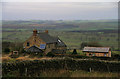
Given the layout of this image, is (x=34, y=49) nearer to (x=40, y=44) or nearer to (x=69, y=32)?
(x=40, y=44)

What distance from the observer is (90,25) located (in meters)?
144

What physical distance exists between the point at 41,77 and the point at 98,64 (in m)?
8.67

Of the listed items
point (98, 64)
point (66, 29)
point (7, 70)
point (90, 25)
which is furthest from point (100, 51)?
A: point (90, 25)

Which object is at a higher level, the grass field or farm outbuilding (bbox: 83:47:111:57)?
the grass field

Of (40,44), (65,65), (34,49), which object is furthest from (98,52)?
(65,65)

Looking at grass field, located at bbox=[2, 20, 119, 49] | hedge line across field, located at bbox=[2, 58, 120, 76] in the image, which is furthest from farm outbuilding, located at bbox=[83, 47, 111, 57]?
grass field, located at bbox=[2, 20, 119, 49]

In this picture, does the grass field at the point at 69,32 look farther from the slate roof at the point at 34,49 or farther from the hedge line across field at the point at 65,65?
the hedge line across field at the point at 65,65

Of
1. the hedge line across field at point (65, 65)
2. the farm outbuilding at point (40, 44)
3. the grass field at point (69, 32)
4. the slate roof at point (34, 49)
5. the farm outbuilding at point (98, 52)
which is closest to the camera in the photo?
the hedge line across field at point (65, 65)

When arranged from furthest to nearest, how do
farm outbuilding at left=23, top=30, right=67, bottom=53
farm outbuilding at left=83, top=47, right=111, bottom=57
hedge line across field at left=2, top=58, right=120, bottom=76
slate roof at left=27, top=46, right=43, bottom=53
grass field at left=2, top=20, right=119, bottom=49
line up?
grass field at left=2, top=20, right=119, bottom=49, farm outbuilding at left=23, top=30, right=67, bottom=53, slate roof at left=27, top=46, right=43, bottom=53, farm outbuilding at left=83, top=47, right=111, bottom=57, hedge line across field at left=2, top=58, right=120, bottom=76

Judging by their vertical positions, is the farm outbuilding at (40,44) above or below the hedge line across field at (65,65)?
above

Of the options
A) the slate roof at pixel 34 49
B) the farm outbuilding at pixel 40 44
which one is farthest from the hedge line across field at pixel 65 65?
the farm outbuilding at pixel 40 44

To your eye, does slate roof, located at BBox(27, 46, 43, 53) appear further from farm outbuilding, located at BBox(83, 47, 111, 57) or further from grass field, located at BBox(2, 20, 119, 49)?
grass field, located at BBox(2, 20, 119, 49)

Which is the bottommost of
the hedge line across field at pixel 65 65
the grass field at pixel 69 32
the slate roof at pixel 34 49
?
the hedge line across field at pixel 65 65

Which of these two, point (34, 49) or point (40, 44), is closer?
point (34, 49)
